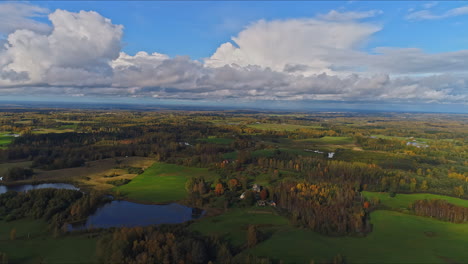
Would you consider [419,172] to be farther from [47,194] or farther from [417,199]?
[47,194]

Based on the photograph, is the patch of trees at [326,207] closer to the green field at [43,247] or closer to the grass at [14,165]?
the green field at [43,247]

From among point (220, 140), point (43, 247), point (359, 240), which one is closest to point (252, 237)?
point (359, 240)

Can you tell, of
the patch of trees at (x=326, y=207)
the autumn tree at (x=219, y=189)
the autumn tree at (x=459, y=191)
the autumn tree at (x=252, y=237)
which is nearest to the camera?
the autumn tree at (x=252, y=237)

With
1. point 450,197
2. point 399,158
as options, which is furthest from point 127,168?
point 399,158

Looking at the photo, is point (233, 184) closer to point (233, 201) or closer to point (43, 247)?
point (233, 201)

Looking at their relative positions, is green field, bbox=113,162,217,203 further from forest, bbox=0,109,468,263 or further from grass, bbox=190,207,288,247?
grass, bbox=190,207,288,247

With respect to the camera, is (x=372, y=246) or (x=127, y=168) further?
(x=127, y=168)

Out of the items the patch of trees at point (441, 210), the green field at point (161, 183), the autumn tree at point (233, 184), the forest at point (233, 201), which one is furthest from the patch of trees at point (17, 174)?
the patch of trees at point (441, 210)
